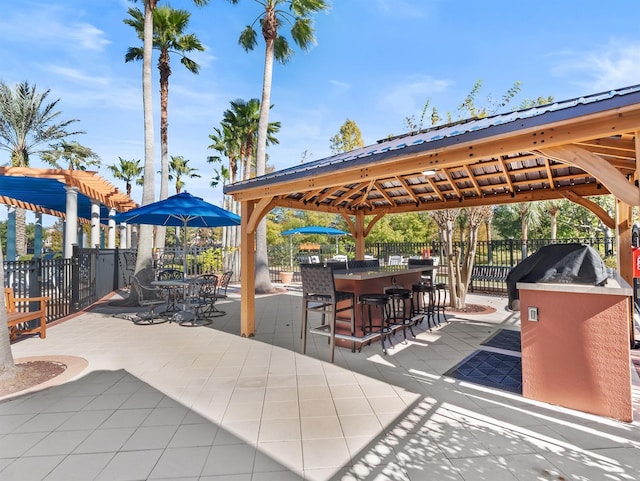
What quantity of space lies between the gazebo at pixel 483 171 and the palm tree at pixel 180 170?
2787 cm

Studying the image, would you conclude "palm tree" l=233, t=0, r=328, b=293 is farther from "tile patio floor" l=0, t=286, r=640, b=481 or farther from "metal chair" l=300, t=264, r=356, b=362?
"tile patio floor" l=0, t=286, r=640, b=481

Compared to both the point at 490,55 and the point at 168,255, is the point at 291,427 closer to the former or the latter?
the point at 490,55

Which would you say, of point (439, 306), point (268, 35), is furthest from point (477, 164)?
point (268, 35)

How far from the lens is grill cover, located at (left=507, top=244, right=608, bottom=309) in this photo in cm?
311

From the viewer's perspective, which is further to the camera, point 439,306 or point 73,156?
point 73,156

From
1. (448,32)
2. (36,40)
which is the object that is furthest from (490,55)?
(36,40)

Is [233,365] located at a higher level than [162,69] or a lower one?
lower

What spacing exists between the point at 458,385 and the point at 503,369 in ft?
2.96

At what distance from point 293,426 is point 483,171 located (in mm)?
4849

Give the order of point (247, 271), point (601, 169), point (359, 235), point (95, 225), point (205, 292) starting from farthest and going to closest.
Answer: point (95, 225), point (359, 235), point (205, 292), point (247, 271), point (601, 169)

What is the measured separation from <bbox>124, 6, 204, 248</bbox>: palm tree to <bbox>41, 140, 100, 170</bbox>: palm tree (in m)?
10.6

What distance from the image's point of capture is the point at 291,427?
8.96ft

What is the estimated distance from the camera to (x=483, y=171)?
545 centimetres

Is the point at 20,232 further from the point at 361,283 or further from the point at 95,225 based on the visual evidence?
the point at 361,283
